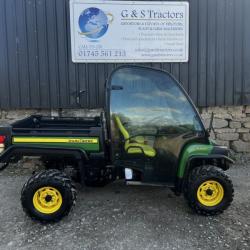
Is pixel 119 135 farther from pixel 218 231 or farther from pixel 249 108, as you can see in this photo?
pixel 249 108

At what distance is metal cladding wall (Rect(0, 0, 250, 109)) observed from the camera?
16.8 feet

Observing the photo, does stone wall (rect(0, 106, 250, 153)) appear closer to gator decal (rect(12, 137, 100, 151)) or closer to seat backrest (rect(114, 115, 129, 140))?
seat backrest (rect(114, 115, 129, 140))

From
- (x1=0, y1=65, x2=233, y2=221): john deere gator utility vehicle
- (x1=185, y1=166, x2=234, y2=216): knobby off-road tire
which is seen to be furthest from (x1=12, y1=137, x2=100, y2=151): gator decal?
(x1=185, y1=166, x2=234, y2=216): knobby off-road tire

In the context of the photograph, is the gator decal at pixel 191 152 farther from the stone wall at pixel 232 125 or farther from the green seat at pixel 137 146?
the stone wall at pixel 232 125

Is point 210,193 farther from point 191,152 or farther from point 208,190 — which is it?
point 191,152

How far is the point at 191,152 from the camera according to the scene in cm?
332

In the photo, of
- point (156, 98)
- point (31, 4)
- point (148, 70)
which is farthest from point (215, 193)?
point (31, 4)

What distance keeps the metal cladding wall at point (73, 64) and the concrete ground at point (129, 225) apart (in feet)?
6.33

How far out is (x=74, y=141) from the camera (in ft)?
11.1

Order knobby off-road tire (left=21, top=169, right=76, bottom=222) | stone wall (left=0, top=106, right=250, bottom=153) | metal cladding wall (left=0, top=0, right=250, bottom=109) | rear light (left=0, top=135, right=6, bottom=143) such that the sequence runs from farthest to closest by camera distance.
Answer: stone wall (left=0, top=106, right=250, bottom=153)
metal cladding wall (left=0, top=0, right=250, bottom=109)
rear light (left=0, top=135, right=6, bottom=143)
knobby off-road tire (left=21, top=169, right=76, bottom=222)

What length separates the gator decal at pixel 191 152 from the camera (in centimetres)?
332

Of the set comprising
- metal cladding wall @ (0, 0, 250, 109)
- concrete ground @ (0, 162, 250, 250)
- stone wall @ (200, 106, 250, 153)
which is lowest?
concrete ground @ (0, 162, 250, 250)

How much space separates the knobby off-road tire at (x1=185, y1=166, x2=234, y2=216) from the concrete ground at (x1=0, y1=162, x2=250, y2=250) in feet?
0.42

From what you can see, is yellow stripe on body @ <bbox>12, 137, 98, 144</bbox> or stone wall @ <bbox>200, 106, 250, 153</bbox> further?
stone wall @ <bbox>200, 106, 250, 153</bbox>
